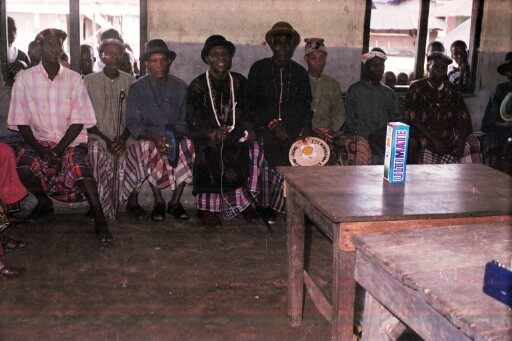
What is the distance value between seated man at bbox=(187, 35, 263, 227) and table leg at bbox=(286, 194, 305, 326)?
7.13ft

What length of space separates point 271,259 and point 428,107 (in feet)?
9.47

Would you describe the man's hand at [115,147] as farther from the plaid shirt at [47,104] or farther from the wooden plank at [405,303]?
the wooden plank at [405,303]

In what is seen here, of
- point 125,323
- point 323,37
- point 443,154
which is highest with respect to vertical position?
point 323,37

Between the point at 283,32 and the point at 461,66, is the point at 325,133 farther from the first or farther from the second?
the point at 461,66

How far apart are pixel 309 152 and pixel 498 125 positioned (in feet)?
8.38

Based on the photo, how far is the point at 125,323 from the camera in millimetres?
3643

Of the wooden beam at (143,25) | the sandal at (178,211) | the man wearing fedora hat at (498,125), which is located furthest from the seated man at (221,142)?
the man wearing fedora hat at (498,125)

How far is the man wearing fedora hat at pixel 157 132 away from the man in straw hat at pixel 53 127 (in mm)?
491

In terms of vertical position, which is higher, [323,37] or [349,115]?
[323,37]

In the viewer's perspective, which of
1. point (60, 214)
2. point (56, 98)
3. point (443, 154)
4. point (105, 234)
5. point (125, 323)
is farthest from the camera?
point (443, 154)

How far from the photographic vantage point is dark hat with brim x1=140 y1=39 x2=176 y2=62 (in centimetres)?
595

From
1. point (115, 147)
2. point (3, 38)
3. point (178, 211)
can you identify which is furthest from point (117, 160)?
point (3, 38)

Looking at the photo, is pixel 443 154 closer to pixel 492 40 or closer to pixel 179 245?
pixel 492 40

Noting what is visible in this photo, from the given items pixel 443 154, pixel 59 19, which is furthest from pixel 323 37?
pixel 59 19
